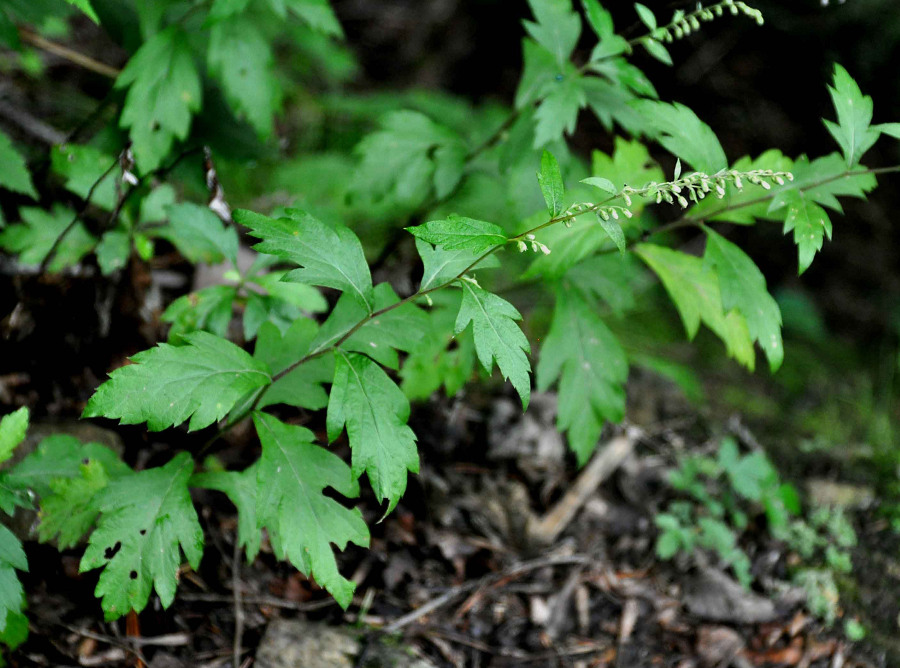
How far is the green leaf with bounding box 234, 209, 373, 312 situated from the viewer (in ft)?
5.64

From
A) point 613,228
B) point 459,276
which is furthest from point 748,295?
point 459,276

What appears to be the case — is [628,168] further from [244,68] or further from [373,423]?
[244,68]

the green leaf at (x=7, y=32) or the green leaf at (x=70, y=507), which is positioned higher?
the green leaf at (x=7, y=32)

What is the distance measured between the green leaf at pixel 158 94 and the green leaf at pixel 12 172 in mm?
403

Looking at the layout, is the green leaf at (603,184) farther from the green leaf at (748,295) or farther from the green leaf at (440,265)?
the green leaf at (748,295)

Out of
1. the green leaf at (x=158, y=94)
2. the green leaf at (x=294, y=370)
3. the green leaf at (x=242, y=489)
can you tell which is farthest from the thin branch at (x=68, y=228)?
the green leaf at (x=242, y=489)

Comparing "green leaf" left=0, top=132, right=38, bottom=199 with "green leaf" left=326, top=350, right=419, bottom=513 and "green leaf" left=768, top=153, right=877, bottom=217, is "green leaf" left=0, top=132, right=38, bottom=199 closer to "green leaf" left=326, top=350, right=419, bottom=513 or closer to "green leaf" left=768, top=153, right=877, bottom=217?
"green leaf" left=326, top=350, right=419, bottom=513

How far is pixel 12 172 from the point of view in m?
2.28

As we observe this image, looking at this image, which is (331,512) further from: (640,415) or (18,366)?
(640,415)

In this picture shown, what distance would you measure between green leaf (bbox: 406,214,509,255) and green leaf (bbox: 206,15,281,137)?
5.32 ft

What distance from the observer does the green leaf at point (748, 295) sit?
2.09 m

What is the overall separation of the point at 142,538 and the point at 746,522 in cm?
261

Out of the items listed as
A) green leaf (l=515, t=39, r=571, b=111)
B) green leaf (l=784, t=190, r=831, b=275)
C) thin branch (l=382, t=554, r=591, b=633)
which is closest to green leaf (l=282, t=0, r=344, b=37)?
green leaf (l=515, t=39, r=571, b=111)

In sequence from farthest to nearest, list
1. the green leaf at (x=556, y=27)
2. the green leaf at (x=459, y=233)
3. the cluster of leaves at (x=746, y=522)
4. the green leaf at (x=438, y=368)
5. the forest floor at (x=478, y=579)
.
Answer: the cluster of leaves at (x=746, y=522) < the green leaf at (x=556, y=27) < the green leaf at (x=438, y=368) < the forest floor at (x=478, y=579) < the green leaf at (x=459, y=233)
